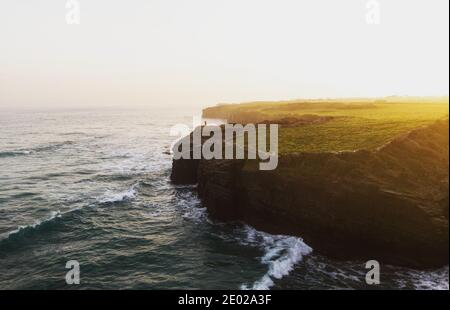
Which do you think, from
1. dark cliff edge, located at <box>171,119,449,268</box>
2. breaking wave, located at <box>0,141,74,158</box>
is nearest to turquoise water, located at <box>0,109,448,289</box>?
dark cliff edge, located at <box>171,119,449,268</box>

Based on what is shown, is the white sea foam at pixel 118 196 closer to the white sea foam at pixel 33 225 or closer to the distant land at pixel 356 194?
the white sea foam at pixel 33 225

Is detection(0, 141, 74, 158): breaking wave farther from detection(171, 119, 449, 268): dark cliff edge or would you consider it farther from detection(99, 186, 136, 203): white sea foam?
detection(171, 119, 449, 268): dark cliff edge

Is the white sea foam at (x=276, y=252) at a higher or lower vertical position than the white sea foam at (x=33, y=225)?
lower

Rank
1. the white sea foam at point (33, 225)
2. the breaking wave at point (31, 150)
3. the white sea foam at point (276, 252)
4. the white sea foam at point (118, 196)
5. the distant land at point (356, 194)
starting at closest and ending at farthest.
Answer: the white sea foam at point (276, 252) → the distant land at point (356, 194) → the white sea foam at point (33, 225) → the white sea foam at point (118, 196) → the breaking wave at point (31, 150)

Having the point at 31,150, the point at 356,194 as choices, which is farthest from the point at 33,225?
the point at 31,150

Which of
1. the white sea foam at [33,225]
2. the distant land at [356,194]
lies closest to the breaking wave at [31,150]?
the white sea foam at [33,225]

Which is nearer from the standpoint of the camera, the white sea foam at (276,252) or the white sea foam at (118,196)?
the white sea foam at (276,252)

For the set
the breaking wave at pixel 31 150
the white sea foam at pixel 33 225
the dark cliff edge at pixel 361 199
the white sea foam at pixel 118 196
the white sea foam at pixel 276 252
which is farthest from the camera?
the breaking wave at pixel 31 150

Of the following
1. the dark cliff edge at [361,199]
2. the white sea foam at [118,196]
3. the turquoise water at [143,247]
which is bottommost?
the turquoise water at [143,247]
